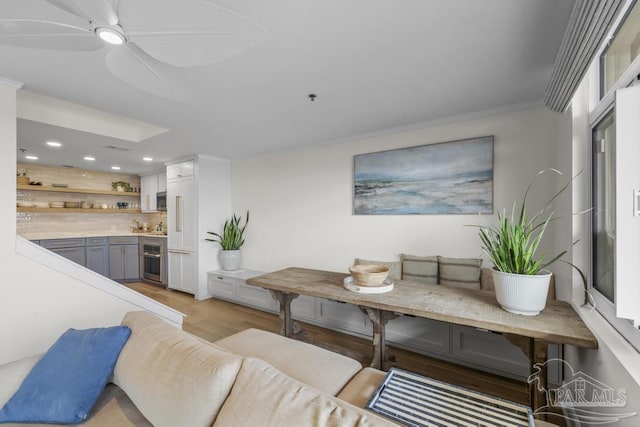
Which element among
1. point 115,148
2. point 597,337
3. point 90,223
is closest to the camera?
point 597,337

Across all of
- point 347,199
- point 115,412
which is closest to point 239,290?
point 347,199

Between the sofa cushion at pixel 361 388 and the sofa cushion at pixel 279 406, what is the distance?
1.20 ft

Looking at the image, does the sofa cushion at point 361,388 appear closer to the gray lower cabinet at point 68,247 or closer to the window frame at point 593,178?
the window frame at point 593,178

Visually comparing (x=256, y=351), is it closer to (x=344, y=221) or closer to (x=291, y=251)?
(x=344, y=221)

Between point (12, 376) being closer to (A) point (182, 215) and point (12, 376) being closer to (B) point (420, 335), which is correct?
(B) point (420, 335)

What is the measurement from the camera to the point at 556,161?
215 cm

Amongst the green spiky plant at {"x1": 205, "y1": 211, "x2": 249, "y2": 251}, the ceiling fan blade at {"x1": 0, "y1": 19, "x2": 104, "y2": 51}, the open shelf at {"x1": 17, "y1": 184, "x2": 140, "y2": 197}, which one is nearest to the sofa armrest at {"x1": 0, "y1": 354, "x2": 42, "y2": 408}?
the ceiling fan blade at {"x1": 0, "y1": 19, "x2": 104, "y2": 51}

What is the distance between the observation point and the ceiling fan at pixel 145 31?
93 centimetres

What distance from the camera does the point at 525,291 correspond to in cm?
146

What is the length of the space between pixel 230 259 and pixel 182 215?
1157 mm

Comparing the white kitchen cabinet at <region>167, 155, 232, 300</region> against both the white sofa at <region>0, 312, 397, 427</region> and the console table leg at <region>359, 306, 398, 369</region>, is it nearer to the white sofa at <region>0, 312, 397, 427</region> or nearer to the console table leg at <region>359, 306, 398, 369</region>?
the white sofa at <region>0, 312, 397, 427</region>

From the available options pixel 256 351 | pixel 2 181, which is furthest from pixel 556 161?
pixel 2 181

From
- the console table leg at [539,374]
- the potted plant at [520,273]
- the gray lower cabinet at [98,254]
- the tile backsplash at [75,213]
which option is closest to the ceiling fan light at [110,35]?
the potted plant at [520,273]

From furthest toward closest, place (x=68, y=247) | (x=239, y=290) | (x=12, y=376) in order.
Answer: (x=68, y=247)
(x=239, y=290)
(x=12, y=376)
